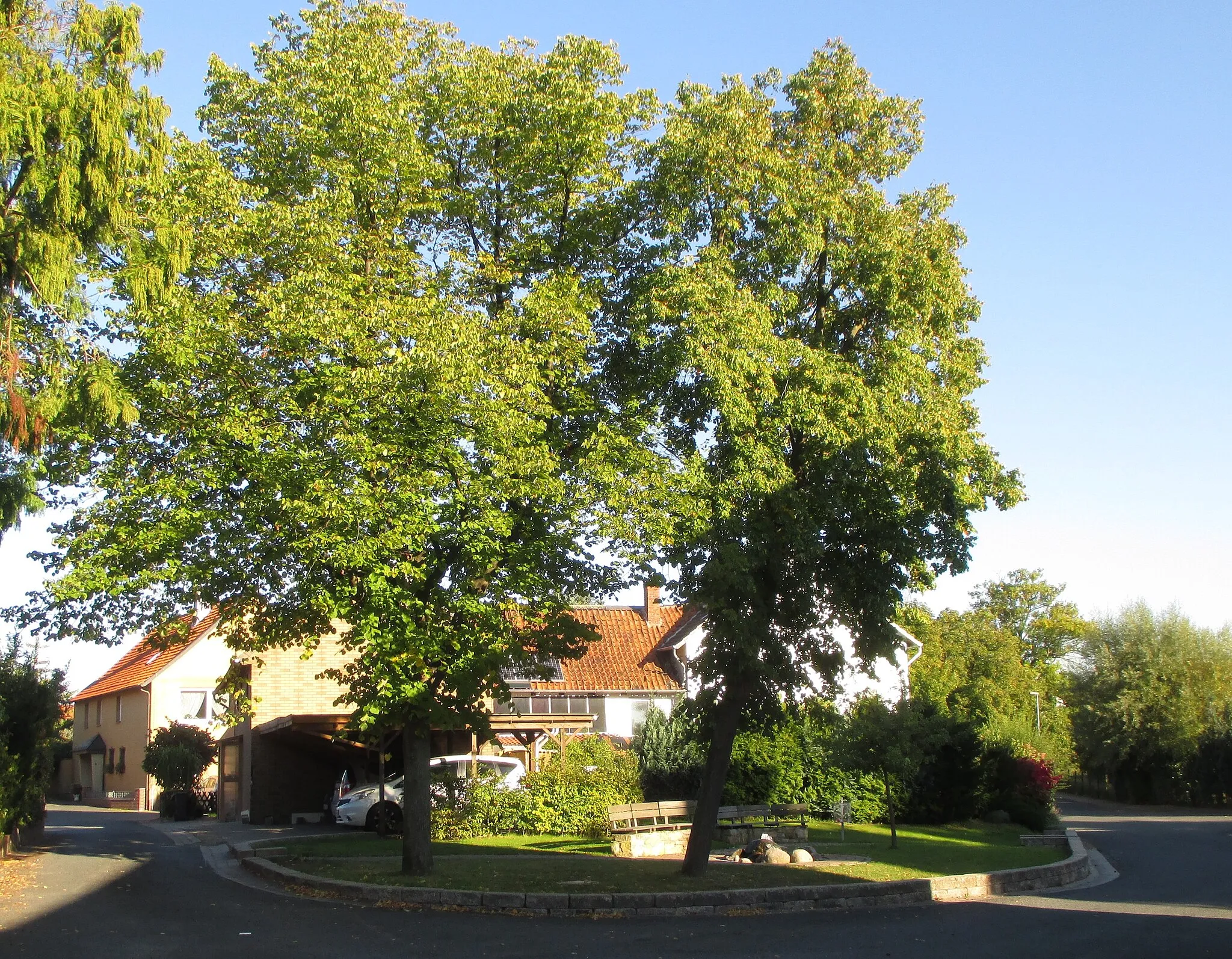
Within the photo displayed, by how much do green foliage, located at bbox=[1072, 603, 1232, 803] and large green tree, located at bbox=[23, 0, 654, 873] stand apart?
3702cm

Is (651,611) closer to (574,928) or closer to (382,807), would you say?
(382,807)

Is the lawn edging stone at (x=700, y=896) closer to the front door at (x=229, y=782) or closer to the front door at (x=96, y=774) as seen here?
the front door at (x=229, y=782)

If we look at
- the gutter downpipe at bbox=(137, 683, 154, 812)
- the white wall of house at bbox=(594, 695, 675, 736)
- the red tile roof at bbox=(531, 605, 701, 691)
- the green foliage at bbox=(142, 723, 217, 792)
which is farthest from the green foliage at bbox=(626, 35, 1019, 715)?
the gutter downpipe at bbox=(137, 683, 154, 812)

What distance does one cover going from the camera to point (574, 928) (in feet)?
42.4

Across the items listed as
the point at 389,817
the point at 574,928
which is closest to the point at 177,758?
the point at 389,817

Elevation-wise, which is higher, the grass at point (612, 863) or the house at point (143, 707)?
the house at point (143, 707)

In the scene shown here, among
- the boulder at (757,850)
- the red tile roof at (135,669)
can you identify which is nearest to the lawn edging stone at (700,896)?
the boulder at (757,850)

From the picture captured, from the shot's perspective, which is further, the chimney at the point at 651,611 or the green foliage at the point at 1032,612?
the green foliage at the point at 1032,612

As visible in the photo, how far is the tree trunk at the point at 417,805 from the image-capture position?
16.8 m

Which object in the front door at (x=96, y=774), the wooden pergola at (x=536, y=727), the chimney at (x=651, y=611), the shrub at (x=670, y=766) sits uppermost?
the chimney at (x=651, y=611)

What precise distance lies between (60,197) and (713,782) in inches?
456

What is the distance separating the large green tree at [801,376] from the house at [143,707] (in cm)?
2607

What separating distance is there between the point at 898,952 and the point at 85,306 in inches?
440

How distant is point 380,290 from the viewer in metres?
16.1
